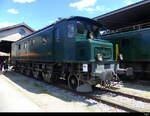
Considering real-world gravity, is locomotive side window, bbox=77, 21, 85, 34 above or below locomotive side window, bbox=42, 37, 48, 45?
above

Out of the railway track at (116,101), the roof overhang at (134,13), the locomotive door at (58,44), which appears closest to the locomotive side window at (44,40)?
the locomotive door at (58,44)

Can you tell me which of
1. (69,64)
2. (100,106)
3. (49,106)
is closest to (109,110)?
(100,106)

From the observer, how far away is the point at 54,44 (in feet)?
36.2

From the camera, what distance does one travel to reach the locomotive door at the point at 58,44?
33.7 ft

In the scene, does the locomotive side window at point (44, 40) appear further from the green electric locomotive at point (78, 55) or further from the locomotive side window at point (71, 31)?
the locomotive side window at point (71, 31)

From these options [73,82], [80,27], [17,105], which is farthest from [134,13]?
[17,105]

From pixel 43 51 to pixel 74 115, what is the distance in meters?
7.55

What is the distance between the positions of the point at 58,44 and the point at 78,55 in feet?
6.13

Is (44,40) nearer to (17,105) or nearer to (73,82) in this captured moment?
(73,82)

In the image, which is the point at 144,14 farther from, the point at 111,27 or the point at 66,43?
the point at 66,43

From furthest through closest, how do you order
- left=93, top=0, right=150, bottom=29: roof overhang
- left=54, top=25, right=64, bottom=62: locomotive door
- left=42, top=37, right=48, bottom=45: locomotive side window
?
left=93, top=0, right=150, bottom=29: roof overhang
left=42, top=37, right=48, bottom=45: locomotive side window
left=54, top=25, right=64, bottom=62: locomotive door

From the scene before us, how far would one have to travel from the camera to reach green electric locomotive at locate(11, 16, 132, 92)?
8.73m

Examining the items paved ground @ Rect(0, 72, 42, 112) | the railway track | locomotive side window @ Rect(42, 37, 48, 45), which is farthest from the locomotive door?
paved ground @ Rect(0, 72, 42, 112)

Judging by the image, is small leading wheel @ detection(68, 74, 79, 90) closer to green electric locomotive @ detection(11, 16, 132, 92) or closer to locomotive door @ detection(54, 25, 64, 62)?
green electric locomotive @ detection(11, 16, 132, 92)
